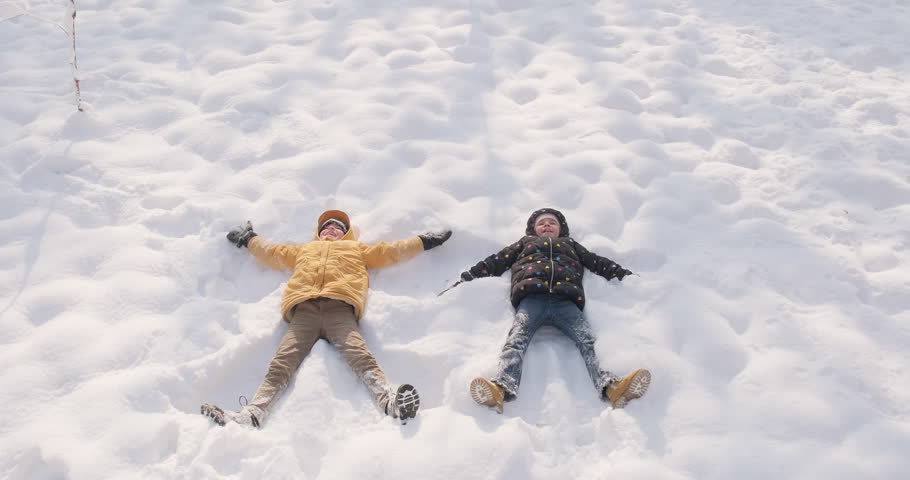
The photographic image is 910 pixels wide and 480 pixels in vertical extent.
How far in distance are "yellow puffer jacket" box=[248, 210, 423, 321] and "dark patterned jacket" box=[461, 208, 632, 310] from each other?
499 mm

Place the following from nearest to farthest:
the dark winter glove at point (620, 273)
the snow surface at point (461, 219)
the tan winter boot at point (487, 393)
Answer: the snow surface at point (461, 219) < the tan winter boot at point (487, 393) < the dark winter glove at point (620, 273)

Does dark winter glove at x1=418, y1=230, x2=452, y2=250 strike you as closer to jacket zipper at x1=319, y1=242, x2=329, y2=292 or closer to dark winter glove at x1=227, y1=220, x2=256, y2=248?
jacket zipper at x1=319, y1=242, x2=329, y2=292

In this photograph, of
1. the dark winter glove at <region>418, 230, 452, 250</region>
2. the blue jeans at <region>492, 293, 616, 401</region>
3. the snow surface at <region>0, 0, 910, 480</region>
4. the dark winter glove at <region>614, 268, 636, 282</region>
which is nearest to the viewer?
the snow surface at <region>0, 0, 910, 480</region>

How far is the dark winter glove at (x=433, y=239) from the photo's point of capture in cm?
389

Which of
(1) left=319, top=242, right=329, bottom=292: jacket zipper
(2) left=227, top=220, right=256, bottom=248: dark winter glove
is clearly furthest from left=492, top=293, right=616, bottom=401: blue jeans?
(2) left=227, top=220, right=256, bottom=248: dark winter glove

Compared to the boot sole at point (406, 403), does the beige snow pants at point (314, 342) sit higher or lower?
lower

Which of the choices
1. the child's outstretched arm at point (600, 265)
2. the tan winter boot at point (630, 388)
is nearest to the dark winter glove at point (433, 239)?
the child's outstretched arm at point (600, 265)

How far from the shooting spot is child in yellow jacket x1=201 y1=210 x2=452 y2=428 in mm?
2998

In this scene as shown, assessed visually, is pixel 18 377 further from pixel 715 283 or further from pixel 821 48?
pixel 821 48

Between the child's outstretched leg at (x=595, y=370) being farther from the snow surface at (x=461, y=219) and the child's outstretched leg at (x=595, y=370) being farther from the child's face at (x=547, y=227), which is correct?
the child's face at (x=547, y=227)

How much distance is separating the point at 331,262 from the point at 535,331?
122 cm

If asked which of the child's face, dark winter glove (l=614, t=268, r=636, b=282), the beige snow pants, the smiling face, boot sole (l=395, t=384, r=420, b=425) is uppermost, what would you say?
the child's face

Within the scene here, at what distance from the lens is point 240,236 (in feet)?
12.8

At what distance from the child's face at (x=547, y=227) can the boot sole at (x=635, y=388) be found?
116 centimetres
